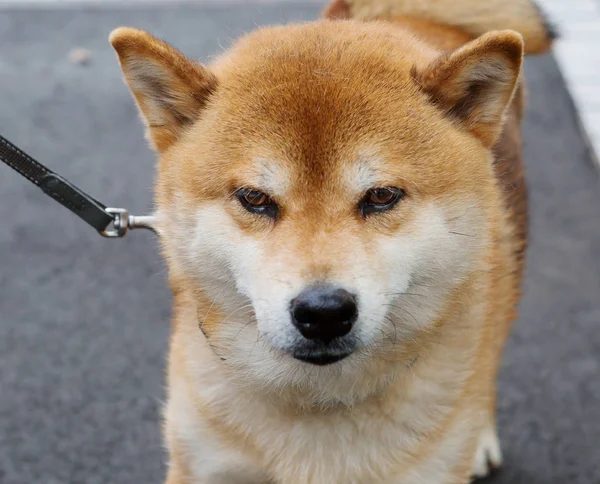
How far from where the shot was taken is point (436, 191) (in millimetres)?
2404

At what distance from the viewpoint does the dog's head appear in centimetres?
226

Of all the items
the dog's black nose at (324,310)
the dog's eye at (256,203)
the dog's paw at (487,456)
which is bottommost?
the dog's paw at (487,456)

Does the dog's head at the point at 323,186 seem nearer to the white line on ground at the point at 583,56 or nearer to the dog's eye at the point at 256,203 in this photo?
the dog's eye at the point at 256,203

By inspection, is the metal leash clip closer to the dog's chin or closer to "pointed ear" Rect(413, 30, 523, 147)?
the dog's chin

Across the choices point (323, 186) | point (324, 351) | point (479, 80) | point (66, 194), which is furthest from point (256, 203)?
point (66, 194)

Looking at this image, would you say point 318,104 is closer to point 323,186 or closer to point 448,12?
point 323,186

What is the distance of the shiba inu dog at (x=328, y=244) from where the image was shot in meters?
2.30

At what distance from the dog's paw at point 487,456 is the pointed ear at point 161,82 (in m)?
1.78

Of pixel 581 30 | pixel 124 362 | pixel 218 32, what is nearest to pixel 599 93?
pixel 581 30

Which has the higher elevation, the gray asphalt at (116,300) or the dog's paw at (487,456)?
the gray asphalt at (116,300)

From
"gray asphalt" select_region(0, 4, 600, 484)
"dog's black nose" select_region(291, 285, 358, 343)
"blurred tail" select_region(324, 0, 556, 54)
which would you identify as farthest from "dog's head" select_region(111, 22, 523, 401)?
"gray asphalt" select_region(0, 4, 600, 484)

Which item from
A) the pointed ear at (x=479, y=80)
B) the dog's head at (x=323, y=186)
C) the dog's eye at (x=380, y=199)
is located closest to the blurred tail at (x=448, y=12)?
the dog's head at (x=323, y=186)

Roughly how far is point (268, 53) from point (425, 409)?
1.13 meters

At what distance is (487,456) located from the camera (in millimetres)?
3557
